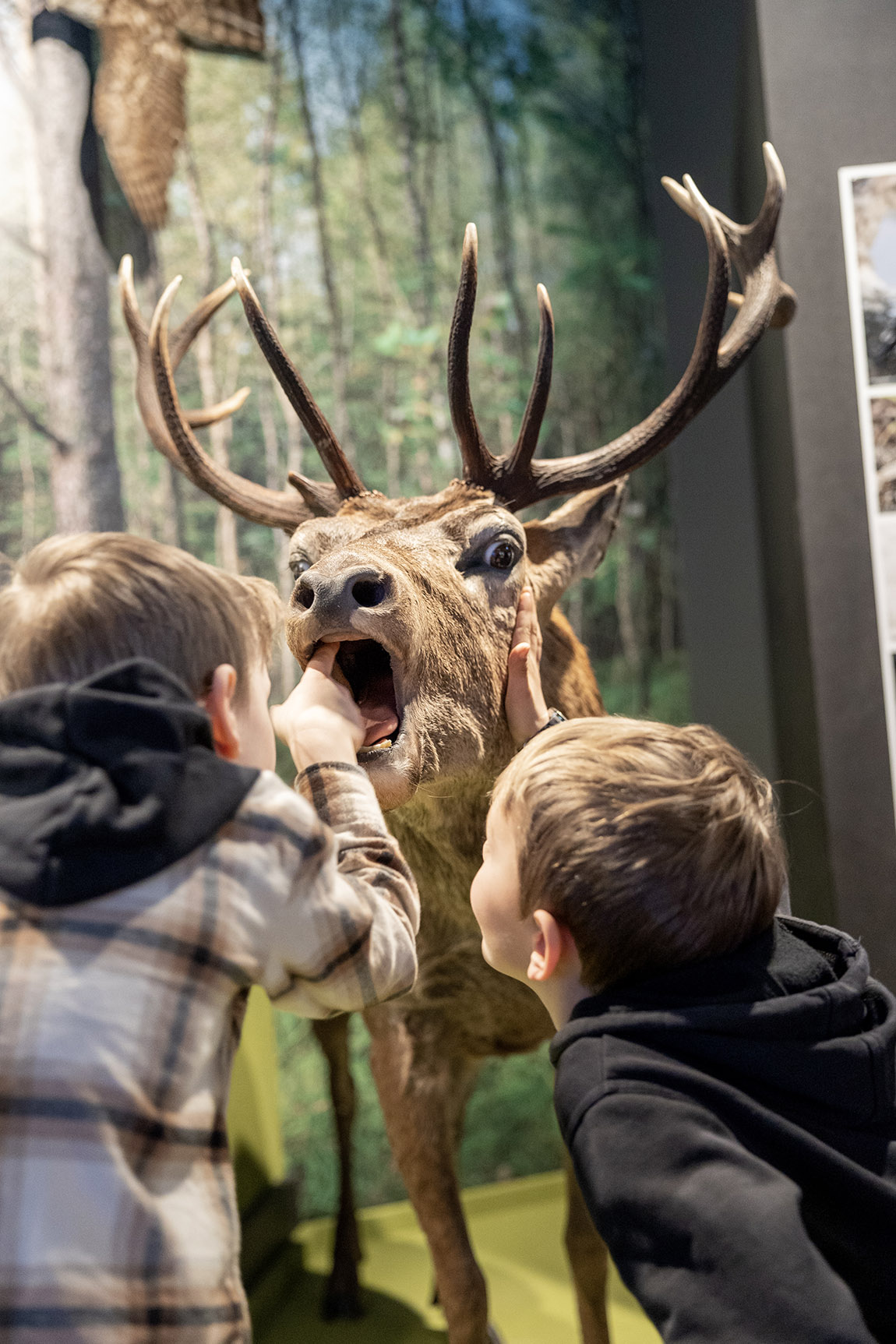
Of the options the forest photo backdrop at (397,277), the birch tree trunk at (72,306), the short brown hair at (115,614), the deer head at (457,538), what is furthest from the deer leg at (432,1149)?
the birch tree trunk at (72,306)

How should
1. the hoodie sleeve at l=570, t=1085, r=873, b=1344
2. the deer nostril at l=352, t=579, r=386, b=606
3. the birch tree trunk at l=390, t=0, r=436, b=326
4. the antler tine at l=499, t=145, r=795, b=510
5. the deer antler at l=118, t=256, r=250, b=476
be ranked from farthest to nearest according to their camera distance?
the birch tree trunk at l=390, t=0, r=436, b=326 → the deer antler at l=118, t=256, r=250, b=476 → the antler tine at l=499, t=145, r=795, b=510 → the deer nostril at l=352, t=579, r=386, b=606 → the hoodie sleeve at l=570, t=1085, r=873, b=1344

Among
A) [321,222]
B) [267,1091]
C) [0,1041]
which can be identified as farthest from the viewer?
[321,222]

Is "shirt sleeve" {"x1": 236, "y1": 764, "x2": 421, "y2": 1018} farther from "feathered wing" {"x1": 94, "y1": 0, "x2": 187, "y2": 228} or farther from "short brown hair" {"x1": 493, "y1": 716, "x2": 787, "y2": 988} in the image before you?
"feathered wing" {"x1": 94, "y1": 0, "x2": 187, "y2": 228}

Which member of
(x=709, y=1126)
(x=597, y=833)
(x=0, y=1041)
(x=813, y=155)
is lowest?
(x=709, y=1126)

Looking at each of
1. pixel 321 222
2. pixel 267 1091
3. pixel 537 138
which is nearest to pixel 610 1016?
pixel 267 1091

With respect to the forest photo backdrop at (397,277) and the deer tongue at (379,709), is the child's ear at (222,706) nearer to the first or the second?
the deer tongue at (379,709)

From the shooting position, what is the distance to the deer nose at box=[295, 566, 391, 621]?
4.98 ft

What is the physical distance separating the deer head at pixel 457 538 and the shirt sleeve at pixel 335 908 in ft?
0.66

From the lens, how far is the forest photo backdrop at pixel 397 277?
3656 mm

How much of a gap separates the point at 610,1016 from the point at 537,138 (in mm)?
3731

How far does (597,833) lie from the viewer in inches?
47.6

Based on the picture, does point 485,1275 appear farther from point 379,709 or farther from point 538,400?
point 538,400

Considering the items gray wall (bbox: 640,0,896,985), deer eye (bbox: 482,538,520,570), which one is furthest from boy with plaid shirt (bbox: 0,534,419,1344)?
gray wall (bbox: 640,0,896,985)

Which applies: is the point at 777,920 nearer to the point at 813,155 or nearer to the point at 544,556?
the point at 544,556
